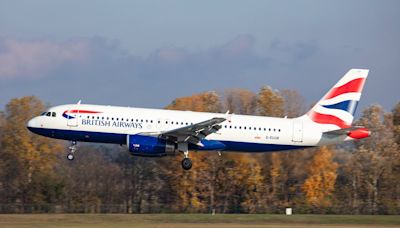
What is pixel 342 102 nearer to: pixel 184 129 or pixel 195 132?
pixel 195 132

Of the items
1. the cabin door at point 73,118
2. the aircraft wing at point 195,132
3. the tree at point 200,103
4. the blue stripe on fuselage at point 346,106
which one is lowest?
the aircraft wing at point 195,132

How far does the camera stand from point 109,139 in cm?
5375

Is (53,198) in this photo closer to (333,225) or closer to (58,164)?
(58,164)

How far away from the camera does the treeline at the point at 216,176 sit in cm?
7319

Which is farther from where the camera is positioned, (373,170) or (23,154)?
(23,154)

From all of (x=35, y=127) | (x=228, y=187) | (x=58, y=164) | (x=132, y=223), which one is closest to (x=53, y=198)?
(x=58, y=164)

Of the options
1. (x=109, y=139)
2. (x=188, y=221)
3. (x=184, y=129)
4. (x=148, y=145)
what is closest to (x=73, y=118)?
(x=109, y=139)

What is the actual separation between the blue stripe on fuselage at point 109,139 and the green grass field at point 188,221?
4.93m

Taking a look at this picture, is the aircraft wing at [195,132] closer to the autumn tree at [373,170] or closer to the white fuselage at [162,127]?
the white fuselage at [162,127]

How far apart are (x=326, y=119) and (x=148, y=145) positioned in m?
12.8

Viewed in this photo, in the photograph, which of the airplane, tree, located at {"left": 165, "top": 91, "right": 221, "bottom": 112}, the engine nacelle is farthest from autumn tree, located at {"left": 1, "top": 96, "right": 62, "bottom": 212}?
the engine nacelle

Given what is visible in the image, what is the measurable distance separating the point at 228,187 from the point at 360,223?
27.3 meters

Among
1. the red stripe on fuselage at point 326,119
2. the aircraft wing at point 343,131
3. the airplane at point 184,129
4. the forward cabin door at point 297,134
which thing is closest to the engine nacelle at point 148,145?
the airplane at point 184,129

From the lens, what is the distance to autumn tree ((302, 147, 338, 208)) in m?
71.3
